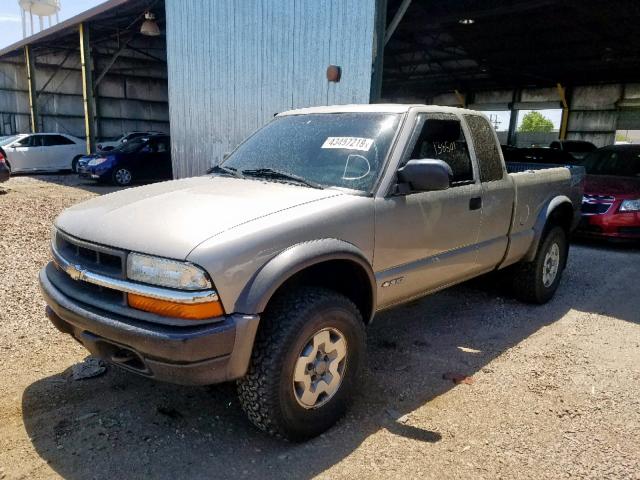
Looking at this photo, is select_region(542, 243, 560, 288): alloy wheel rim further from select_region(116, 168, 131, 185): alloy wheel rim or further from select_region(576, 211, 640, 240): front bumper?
select_region(116, 168, 131, 185): alloy wheel rim

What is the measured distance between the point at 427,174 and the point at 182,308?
1.62 m

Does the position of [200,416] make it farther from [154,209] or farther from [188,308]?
[154,209]

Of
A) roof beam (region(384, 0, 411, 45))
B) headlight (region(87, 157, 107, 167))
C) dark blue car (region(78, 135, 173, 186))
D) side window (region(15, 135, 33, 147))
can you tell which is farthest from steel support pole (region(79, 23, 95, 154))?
roof beam (region(384, 0, 411, 45))

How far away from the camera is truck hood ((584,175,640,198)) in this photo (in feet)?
24.7

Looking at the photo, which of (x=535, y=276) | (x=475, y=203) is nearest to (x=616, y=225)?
(x=535, y=276)

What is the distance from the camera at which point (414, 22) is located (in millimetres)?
13398

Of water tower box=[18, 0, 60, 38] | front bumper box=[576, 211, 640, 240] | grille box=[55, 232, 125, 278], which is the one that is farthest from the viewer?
water tower box=[18, 0, 60, 38]

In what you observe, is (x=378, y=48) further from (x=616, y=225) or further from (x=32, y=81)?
(x=32, y=81)

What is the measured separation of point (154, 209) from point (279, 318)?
Answer: 93 centimetres

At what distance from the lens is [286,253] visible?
2.51 m

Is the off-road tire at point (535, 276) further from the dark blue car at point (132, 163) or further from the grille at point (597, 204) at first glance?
the dark blue car at point (132, 163)

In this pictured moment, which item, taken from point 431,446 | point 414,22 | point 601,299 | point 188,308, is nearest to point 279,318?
point 188,308

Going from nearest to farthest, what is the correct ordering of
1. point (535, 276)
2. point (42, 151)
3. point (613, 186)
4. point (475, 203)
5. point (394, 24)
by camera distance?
point (475, 203), point (535, 276), point (613, 186), point (394, 24), point (42, 151)

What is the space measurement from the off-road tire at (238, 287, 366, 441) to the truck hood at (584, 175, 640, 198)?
6.48 meters
